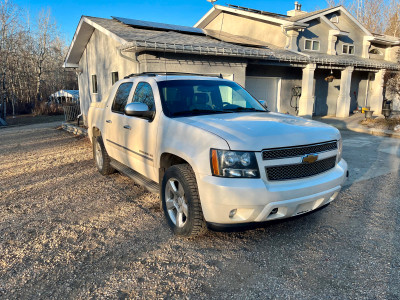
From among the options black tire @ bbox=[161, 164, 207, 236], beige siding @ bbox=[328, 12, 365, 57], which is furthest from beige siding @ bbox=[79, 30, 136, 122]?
beige siding @ bbox=[328, 12, 365, 57]

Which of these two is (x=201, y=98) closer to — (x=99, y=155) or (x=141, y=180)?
(x=141, y=180)

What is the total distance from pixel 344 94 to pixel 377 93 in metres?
3.57

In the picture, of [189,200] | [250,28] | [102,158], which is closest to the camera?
[189,200]

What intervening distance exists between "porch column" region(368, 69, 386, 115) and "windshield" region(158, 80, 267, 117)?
693 inches

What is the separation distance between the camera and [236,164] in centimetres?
279

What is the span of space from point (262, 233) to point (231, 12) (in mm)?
17991

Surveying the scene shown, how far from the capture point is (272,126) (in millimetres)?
3178

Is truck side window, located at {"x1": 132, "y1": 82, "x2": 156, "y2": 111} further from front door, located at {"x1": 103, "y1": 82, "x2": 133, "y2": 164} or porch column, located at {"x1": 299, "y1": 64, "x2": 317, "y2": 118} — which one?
porch column, located at {"x1": 299, "y1": 64, "x2": 317, "y2": 118}

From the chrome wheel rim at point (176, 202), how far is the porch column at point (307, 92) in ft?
42.8

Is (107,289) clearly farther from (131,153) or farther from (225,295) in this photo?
(131,153)

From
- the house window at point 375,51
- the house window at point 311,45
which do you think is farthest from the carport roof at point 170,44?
the house window at point 375,51

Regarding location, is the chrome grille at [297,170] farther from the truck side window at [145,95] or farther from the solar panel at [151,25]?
the solar panel at [151,25]

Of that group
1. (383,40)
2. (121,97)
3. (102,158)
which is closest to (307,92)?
(383,40)

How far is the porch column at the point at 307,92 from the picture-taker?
48.6ft
